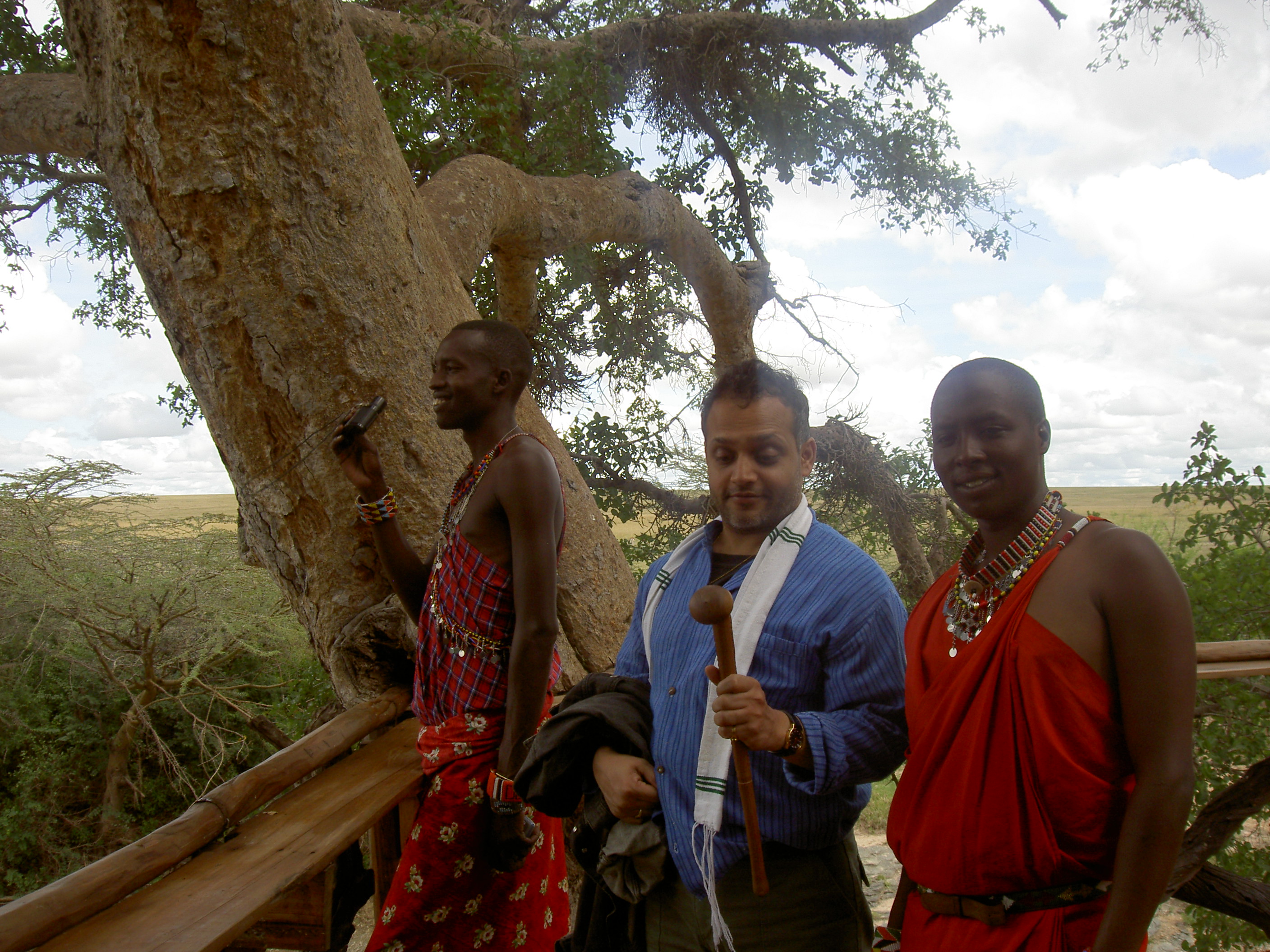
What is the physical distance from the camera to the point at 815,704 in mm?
1527

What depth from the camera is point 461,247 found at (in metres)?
4.22

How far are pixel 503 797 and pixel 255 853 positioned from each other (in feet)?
1.88

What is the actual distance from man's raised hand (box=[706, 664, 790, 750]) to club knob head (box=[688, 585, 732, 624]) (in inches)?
4.7

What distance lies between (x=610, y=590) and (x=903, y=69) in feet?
20.4

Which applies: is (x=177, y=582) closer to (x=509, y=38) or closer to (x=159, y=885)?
(x=509, y=38)

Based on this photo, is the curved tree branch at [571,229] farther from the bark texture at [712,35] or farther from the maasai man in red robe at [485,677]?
the maasai man in red robe at [485,677]

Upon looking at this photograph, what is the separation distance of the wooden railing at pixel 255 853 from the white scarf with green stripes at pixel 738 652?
3.01 feet

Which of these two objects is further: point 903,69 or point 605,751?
point 903,69

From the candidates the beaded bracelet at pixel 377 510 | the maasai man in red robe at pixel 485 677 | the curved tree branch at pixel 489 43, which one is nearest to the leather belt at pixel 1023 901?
the maasai man in red robe at pixel 485 677

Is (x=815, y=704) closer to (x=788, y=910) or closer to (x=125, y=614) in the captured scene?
(x=788, y=910)

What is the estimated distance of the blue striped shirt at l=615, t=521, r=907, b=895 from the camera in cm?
146

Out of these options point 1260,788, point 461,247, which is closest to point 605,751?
point 461,247

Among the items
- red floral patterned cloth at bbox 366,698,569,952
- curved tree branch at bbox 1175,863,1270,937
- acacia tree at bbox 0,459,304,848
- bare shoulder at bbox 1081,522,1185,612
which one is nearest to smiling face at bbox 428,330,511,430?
red floral patterned cloth at bbox 366,698,569,952

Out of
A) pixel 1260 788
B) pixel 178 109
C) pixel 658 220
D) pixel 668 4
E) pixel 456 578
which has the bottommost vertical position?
Answer: pixel 1260 788
